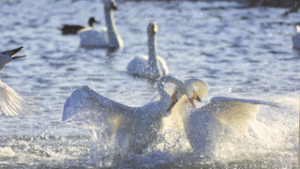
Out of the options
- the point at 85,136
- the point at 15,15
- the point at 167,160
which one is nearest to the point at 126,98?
the point at 85,136

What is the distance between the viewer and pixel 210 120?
602 cm

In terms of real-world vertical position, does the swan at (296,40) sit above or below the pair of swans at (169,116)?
above

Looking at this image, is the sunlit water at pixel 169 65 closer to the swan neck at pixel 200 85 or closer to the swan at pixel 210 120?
the swan at pixel 210 120

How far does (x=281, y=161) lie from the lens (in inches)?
236

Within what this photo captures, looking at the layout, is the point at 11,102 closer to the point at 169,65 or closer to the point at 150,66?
the point at 150,66

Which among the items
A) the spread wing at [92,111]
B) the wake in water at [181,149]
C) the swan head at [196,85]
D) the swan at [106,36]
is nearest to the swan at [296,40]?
the swan at [106,36]

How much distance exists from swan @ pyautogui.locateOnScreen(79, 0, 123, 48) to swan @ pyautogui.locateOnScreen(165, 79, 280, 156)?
21.4 feet

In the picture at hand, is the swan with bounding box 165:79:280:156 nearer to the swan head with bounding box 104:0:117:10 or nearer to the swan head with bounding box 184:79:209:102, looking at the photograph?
the swan head with bounding box 184:79:209:102

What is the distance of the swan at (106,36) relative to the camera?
1247 cm

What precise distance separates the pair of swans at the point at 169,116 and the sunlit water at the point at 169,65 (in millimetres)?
151

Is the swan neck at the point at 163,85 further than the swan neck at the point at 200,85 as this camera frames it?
No

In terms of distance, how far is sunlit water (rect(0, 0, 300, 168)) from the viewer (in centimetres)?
611

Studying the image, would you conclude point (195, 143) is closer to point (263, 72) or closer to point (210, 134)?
point (210, 134)

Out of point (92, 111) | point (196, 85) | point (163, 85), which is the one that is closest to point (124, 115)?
point (92, 111)
